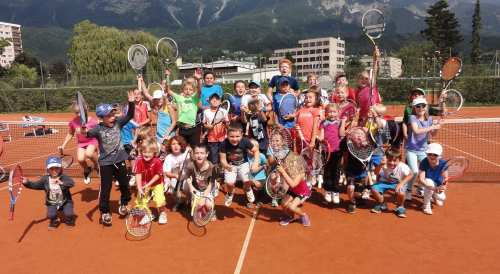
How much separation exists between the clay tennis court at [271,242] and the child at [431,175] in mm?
236

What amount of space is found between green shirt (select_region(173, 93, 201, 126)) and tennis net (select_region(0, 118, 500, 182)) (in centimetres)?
297

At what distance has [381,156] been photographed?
5535 mm

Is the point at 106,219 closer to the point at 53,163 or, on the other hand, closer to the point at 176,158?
the point at 53,163

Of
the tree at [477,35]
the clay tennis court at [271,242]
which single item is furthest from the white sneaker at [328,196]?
the tree at [477,35]

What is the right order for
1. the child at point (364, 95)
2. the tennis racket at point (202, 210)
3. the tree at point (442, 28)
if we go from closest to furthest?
the tennis racket at point (202, 210) < the child at point (364, 95) < the tree at point (442, 28)

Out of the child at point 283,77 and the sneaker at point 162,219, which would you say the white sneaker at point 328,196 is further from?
the sneaker at point 162,219

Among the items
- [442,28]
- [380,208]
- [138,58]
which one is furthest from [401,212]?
[442,28]

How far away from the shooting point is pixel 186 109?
244 inches

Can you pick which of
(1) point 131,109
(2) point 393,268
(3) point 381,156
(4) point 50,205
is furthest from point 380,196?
(4) point 50,205

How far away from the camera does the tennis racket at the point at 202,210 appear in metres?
4.32

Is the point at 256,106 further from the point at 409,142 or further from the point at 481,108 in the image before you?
the point at 481,108

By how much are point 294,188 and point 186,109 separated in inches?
106

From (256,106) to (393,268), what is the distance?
3.17m

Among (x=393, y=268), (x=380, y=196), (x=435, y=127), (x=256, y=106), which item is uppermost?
(x=256, y=106)
